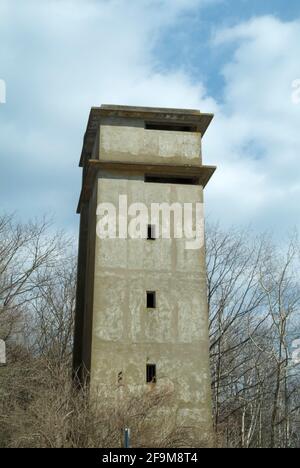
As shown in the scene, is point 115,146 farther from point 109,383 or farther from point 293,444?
point 293,444

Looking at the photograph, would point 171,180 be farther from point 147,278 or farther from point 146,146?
point 147,278

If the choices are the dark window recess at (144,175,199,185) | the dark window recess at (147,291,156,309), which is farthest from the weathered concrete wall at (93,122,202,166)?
the dark window recess at (147,291,156,309)

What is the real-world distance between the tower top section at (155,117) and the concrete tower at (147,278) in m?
0.04

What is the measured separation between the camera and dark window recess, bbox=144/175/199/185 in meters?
24.5

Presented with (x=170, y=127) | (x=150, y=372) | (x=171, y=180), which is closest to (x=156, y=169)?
(x=171, y=180)

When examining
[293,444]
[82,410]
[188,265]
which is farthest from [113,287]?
[293,444]

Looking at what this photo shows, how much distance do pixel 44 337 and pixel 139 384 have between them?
Result: 16.2m

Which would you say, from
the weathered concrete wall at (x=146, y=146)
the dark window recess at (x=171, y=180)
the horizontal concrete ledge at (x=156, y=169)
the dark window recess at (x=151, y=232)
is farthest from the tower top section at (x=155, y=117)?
the dark window recess at (x=151, y=232)

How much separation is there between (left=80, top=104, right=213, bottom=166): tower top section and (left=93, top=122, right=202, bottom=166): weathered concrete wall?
1.46ft

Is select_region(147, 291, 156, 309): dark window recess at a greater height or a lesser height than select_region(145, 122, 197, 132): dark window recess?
lesser

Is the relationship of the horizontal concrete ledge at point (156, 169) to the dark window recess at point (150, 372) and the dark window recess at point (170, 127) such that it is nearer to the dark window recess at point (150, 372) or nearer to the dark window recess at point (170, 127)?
the dark window recess at point (170, 127)

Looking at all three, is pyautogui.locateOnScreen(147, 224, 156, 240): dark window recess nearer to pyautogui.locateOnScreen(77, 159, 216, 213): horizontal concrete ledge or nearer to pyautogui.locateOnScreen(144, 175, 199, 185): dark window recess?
pyautogui.locateOnScreen(77, 159, 216, 213): horizontal concrete ledge

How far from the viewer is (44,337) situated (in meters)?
35.3

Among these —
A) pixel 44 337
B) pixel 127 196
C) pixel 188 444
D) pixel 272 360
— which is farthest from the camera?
pixel 44 337
